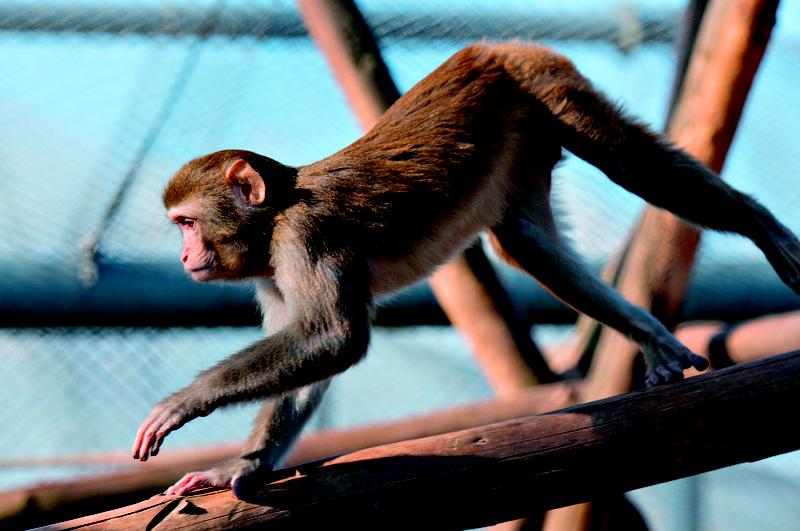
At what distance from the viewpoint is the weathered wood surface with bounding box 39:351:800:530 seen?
125 inches

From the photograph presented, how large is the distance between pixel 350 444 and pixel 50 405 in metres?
2.70

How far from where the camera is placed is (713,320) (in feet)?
18.5

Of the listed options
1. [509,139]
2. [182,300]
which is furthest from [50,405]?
[509,139]

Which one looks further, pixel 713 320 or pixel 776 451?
pixel 713 320

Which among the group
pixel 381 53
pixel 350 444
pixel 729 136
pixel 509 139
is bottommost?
pixel 350 444

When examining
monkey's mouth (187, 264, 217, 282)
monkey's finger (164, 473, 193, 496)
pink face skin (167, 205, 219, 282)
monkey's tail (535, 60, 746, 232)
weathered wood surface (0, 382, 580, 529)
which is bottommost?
monkey's finger (164, 473, 193, 496)

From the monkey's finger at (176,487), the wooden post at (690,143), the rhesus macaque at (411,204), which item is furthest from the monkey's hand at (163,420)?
the wooden post at (690,143)

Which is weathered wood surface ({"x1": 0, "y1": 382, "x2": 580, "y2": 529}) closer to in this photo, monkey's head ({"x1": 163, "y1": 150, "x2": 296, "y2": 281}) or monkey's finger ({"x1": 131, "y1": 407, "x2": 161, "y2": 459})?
monkey's head ({"x1": 163, "y1": 150, "x2": 296, "y2": 281})

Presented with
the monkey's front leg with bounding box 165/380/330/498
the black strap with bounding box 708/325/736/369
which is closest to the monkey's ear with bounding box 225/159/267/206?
the monkey's front leg with bounding box 165/380/330/498

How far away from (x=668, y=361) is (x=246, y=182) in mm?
1919

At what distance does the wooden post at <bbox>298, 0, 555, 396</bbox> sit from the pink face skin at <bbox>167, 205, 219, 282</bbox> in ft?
4.54

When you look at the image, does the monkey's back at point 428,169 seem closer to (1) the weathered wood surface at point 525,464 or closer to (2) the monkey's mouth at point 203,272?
(2) the monkey's mouth at point 203,272

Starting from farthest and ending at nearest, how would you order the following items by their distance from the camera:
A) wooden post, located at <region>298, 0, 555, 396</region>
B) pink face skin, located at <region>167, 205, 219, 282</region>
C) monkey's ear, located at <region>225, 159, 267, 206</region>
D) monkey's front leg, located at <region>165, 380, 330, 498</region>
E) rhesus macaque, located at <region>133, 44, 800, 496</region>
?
wooden post, located at <region>298, 0, 555, 396</region> → pink face skin, located at <region>167, 205, 219, 282</region> → monkey's ear, located at <region>225, 159, 267, 206</region> → rhesus macaque, located at <region>133, 44, 800, 496</region> → monkey's front leg, located at <region>165, 380, 330, 498</region>

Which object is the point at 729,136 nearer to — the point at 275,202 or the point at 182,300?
the point at 275,202
